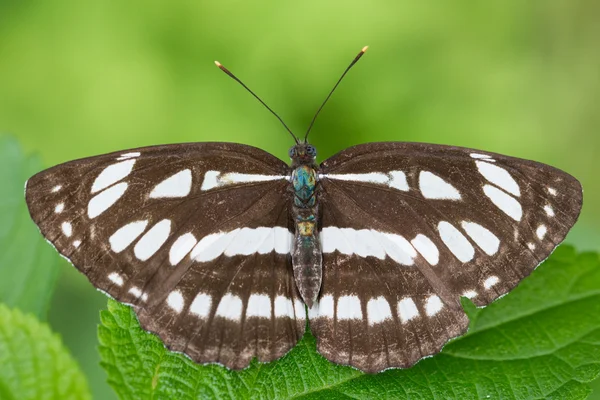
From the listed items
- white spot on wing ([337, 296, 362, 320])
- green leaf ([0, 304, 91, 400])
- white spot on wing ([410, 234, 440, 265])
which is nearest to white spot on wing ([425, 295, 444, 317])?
white spot on wing ([410, 234, 440, 265])

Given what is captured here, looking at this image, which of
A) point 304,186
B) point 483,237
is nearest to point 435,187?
point 483,237

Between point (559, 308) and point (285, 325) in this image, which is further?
point (559, 308)

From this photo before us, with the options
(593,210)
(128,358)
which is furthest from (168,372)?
(593,210)

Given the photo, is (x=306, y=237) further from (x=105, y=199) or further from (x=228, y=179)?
(x=105, y=199)

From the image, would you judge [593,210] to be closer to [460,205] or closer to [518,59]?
[518,59]

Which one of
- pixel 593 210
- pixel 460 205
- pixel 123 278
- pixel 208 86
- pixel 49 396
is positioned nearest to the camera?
pixel 49 396

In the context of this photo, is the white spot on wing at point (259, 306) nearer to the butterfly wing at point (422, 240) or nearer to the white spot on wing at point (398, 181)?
the butterfly wing at point (422, 240)
